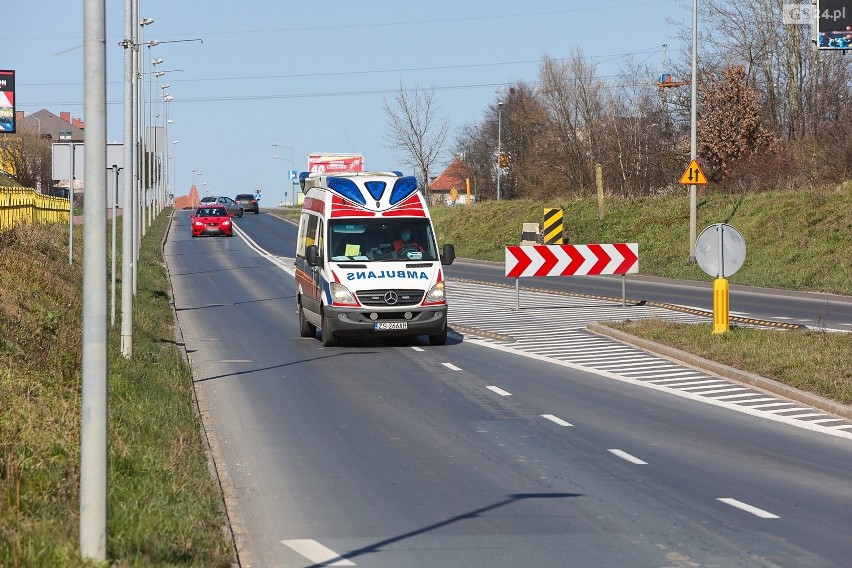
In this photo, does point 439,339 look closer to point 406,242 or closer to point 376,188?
point 406,242

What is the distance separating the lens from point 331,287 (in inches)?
796

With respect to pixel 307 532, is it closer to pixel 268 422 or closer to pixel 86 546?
pixel 86 546

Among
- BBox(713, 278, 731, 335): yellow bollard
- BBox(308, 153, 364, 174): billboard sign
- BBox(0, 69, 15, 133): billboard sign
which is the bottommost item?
BBox(713, 278, 731, 335): yellow bollard

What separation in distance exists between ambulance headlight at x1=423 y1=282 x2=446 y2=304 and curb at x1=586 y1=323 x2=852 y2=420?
10.2 ft

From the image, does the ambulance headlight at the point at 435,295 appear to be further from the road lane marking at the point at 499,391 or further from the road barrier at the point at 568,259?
the road barrier at the point at 568,259

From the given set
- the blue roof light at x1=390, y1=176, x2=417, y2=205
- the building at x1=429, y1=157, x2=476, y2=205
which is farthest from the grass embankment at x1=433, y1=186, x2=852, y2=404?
the building at x1=429, y1=157, x2=476, y2=205

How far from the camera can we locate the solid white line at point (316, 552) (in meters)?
7.46

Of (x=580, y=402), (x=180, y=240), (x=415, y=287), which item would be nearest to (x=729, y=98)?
(x=180, y=240)

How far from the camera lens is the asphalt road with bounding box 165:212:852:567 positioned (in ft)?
25.8

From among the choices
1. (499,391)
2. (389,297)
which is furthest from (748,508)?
(389,297)

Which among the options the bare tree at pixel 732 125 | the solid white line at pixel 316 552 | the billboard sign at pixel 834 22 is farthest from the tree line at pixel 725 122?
the solid white line at pixel 316 552

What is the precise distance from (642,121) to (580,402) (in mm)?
62642

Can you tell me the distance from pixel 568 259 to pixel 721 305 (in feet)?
22.3

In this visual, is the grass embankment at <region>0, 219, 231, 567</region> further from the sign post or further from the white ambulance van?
the sign post
